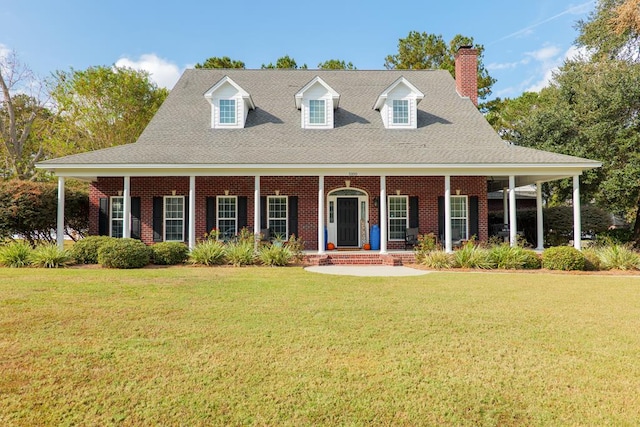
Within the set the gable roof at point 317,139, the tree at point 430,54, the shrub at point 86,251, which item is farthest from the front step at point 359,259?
the tree at point 430,54

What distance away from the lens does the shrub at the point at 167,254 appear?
39.2ft

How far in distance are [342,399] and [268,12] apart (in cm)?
1645

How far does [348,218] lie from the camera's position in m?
15.5

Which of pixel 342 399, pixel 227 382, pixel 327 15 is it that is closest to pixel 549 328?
pixel 342 399

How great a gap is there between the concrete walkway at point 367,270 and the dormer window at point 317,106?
6.75 metres

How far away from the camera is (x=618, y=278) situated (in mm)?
10117

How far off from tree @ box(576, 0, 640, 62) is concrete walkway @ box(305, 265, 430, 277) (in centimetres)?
1684

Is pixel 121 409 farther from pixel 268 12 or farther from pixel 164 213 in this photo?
pixel 268 12

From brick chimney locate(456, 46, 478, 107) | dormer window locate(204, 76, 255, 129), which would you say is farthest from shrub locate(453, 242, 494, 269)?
dormer window locate(204, 76, 255, 129)

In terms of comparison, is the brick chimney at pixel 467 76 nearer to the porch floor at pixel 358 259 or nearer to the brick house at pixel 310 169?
the brick house at pixel 310 169

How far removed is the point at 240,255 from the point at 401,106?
9523 millimetres

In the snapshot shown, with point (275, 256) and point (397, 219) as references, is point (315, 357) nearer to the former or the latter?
point (275, 256)

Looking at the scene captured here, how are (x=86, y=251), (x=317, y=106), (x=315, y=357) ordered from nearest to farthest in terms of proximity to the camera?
(x=315, y=357), (x=86, y=251), (x=317, y=106)

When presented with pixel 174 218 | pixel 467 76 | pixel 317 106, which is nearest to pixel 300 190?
pixel 317 106
